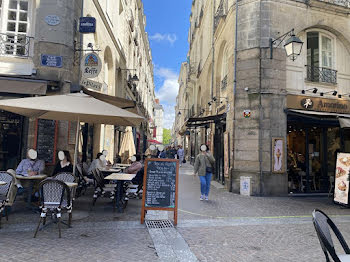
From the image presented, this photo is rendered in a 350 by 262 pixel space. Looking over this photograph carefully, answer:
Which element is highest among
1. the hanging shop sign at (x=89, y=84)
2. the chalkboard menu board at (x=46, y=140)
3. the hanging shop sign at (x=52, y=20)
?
the hanging shop sign at (x=52, y=20)

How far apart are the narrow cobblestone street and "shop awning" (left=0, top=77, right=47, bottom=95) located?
316 cm

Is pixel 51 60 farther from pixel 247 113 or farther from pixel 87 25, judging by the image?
pixel 247 113

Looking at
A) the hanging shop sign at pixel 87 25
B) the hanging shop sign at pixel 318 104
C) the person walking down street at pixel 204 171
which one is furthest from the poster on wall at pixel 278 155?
the hanging shop sign at pixel 87 25

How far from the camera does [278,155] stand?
968 centimetres

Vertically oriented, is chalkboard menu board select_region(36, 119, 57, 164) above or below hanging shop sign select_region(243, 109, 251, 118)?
below

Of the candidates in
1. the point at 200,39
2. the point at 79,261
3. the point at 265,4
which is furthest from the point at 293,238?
the point at 200,39

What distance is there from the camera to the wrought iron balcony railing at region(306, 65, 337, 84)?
35.1 feet

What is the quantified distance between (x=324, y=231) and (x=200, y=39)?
22012mm

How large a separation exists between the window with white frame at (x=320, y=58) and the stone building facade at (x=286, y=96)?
0.12 feet

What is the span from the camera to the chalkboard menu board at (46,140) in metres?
8.51

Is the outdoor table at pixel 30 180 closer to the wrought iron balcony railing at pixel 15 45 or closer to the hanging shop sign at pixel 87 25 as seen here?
the wrought iron balcony railing at pixel 15 45

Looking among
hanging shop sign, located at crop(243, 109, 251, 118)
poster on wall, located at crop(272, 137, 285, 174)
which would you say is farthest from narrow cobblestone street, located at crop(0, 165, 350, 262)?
hanging shop sign, located at crop(243, 109, 251, 118)

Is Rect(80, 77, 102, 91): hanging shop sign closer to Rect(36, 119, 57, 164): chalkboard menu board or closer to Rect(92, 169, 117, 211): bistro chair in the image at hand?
Rect(36, 119, 57, 164): chalkboard menu board

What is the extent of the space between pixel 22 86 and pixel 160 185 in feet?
17.3
